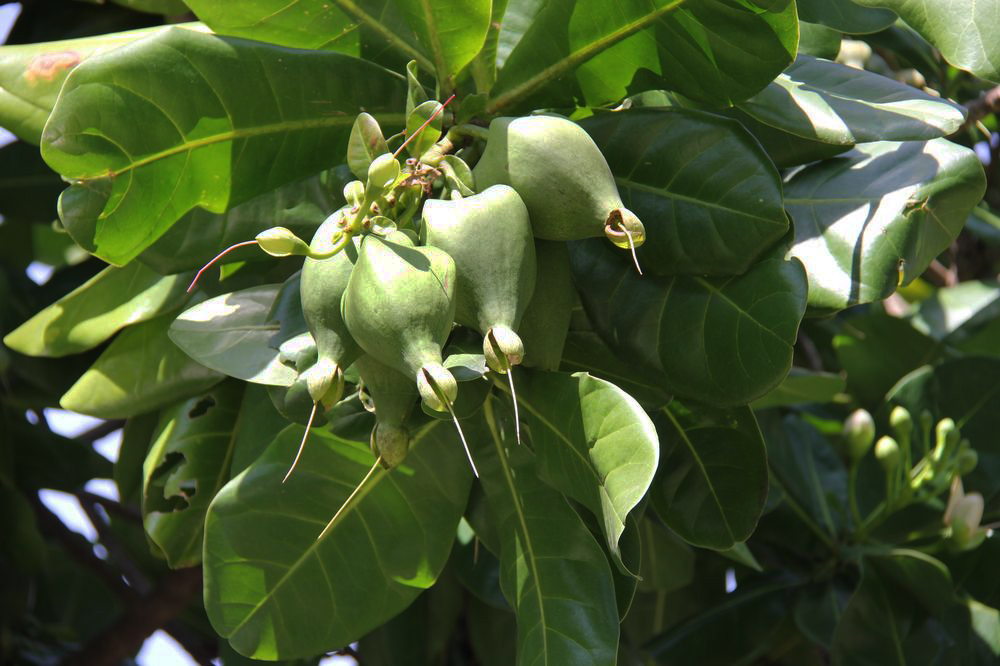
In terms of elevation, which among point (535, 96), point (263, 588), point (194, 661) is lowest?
point (194, 661)

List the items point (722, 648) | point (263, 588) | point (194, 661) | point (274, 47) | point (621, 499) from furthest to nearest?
point (194, 661) → point (722, 648) → point (263, 588) → point (274, 47) → point (621, 499)

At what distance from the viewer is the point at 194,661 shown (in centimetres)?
201

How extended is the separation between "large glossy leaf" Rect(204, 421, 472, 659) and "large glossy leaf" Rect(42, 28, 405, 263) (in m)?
0.25

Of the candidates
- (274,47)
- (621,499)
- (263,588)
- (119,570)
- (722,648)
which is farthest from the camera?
(119,570)

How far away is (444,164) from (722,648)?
1.03 metres

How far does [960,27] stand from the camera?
42.8 inches

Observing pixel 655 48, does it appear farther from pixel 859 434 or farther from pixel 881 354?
pixel 881 354

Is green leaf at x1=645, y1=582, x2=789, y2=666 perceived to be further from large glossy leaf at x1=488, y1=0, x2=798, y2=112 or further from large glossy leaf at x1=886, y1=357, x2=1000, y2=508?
large glossy leaf at x1=488, y1=0, x2=798, y2=112

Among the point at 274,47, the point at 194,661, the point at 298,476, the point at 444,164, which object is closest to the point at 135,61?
the point at 274,47

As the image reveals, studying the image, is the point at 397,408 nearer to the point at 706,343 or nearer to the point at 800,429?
the point at 706,343

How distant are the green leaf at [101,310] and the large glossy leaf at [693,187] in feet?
1.76

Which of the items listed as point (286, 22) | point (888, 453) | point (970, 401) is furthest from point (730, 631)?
point (286, 22)

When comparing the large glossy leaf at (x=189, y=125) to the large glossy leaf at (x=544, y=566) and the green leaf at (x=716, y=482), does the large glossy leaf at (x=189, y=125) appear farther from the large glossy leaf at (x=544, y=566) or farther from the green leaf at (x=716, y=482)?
the green leaf at (x=716, y=482)

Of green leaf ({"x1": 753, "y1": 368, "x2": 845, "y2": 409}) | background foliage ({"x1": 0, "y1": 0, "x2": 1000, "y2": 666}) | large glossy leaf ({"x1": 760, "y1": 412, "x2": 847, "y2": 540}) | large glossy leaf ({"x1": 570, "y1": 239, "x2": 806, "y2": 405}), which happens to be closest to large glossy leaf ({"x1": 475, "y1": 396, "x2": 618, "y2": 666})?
background foliage ({"x1": 0, "y1": 0, "x2": 1000, "y2": 666})
